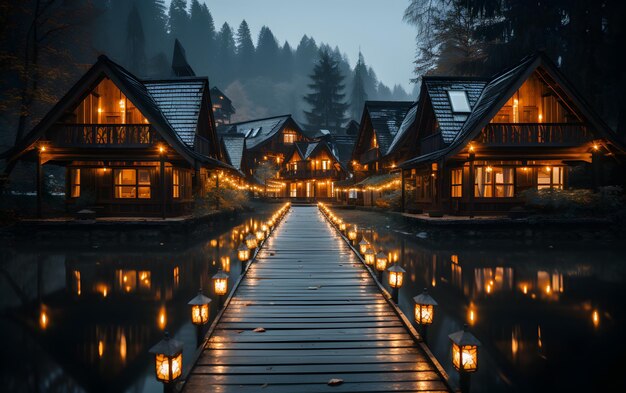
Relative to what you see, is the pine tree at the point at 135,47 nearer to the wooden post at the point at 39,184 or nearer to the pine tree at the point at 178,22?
the pine tree at the point at 178,22

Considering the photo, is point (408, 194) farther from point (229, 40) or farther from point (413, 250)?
point (229, 40)

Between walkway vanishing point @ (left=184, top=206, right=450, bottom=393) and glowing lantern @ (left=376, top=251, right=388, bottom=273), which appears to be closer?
walkway vanishing point @ (left=184, top=206, right=450, bottom=393)

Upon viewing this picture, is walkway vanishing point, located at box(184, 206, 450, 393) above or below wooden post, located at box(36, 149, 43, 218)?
below

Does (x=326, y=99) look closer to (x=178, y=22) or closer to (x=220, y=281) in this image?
(x=178, y=22)

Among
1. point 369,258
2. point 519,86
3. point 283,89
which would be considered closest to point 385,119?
point 519,86

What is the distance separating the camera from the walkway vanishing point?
15.4 ft

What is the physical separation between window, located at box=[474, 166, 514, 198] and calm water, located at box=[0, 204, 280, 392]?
610 inches

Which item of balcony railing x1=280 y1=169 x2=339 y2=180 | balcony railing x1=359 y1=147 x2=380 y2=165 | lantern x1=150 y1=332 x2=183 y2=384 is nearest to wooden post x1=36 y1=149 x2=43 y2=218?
lantern x1=150 y1=332 x2=183 y2=384

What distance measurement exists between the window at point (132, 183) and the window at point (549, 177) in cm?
2273

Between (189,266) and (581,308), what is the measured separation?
10.0 m

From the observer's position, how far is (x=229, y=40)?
11262cm

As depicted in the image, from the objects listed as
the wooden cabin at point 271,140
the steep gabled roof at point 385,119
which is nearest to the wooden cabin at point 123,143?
the steep gabled roof at point 385,119

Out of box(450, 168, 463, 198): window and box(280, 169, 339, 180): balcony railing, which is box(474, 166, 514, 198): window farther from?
box(280, 169, 339, 180): balcony railing

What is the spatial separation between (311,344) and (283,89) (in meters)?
103
